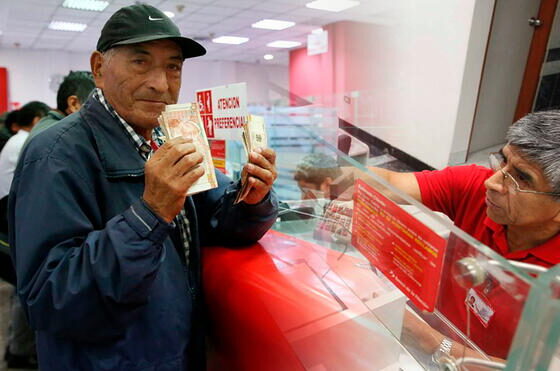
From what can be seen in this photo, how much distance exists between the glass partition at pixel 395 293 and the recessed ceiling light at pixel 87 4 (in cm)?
731

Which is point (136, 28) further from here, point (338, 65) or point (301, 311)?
point (338, 65)

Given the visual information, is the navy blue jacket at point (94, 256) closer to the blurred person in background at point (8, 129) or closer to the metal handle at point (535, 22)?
the metal handle at point (535, 22)

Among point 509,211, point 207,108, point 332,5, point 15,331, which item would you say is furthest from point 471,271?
point 332,5

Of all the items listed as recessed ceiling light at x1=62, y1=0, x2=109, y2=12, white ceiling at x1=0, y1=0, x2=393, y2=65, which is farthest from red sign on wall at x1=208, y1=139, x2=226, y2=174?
recessed ceiling light at x1=62, y1=0, x2=109, y2=12

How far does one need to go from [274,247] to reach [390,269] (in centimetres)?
66

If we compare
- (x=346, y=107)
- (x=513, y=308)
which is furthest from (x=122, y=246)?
(x=346, y=107)

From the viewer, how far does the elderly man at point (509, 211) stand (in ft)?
2.16

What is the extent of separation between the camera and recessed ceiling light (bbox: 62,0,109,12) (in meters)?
6.55

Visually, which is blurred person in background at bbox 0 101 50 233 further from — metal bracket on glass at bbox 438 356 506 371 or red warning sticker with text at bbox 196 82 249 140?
metal bracket on glass at bbox 438 356 506 371

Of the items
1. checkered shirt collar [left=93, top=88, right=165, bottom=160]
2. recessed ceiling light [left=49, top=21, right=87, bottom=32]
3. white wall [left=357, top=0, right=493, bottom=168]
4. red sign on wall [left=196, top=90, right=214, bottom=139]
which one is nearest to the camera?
checkered shirt collar [left=93, top=88, right=165, bottom=160]

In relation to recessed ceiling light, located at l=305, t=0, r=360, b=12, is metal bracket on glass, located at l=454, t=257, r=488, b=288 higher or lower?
lower

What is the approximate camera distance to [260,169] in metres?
1.13

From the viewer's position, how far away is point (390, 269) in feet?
2.42

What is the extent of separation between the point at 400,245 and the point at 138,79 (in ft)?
2.84
